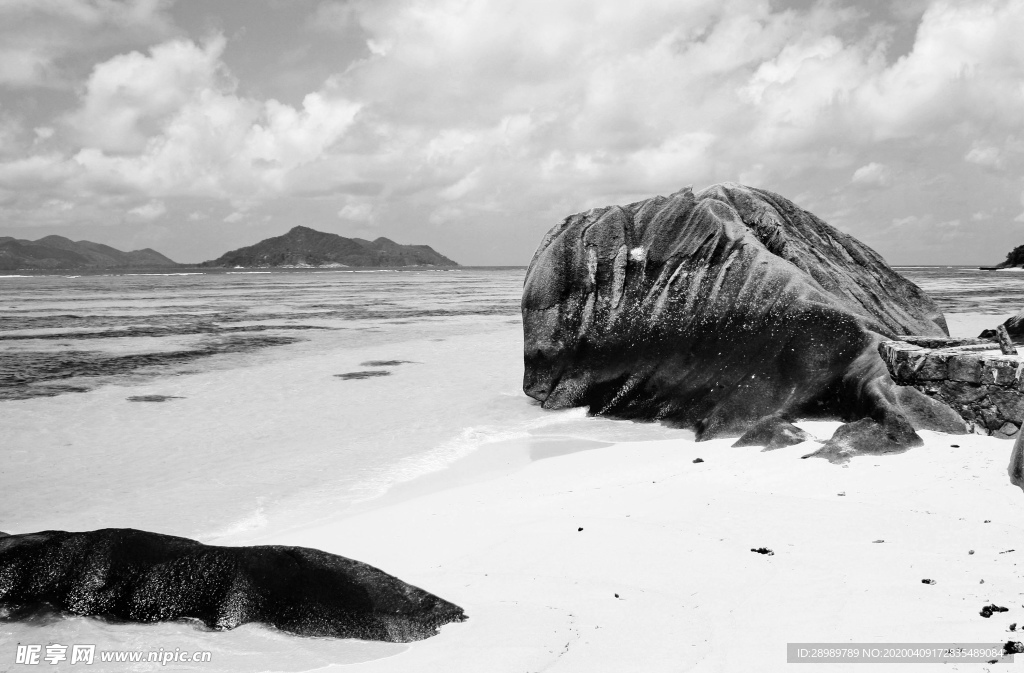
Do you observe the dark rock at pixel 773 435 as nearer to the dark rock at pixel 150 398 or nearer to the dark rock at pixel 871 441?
the dark rock at pixel 871 441

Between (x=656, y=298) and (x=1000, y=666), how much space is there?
7.39 meters

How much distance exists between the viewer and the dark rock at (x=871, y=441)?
20.3ft

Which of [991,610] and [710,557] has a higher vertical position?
[991,610]

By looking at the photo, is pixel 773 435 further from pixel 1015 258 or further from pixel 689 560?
pixel 1015 258

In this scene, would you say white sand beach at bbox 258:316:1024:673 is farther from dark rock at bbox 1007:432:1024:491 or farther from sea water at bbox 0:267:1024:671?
sea water at bbox 0:267:1024:671

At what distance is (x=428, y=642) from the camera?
11.1 feet

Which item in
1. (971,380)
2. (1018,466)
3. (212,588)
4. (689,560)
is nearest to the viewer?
(212,588)

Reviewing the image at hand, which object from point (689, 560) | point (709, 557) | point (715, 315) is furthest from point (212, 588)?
point (715, 315)

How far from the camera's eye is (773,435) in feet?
23.4

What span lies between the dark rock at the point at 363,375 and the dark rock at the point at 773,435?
307 inches

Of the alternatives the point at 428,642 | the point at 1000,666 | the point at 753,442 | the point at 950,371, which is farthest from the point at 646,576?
the point at 950,371

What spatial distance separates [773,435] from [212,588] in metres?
5.27

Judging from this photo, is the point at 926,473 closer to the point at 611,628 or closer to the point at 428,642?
the point at 611,628

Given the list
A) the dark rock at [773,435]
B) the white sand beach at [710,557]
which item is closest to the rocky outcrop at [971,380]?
the white sand beach at [710,557]
